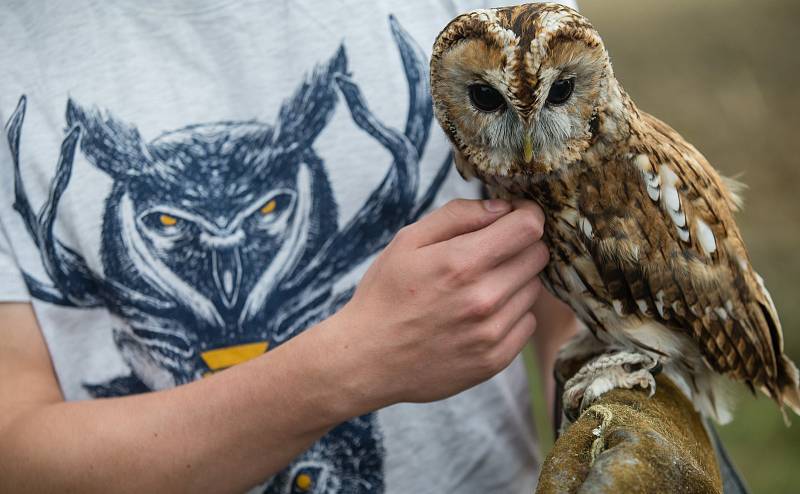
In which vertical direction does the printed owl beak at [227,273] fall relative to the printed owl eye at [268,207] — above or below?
below

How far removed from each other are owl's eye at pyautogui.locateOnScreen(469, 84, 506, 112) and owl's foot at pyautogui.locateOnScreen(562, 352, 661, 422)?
462mm

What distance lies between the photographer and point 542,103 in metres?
1.12

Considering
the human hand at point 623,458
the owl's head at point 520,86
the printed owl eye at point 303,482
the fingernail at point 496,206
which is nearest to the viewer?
the human hand at point 623,458

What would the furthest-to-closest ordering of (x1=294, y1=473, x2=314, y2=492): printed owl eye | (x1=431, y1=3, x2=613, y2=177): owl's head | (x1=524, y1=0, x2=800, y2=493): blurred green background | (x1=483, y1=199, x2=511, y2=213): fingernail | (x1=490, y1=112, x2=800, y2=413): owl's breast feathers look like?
(x1=524, y1=0, x2=800, y2=493): blurred green background < (x1=294, y1=473, x2=314, y2=492): printed owl eye < (x1=490, y1=112, x2=800, y2=413): owl's breast feathers < (x1=483, y1=199, x2=511, y2=213): fingernail < (x1=431, y1=3, x2=613, y2=177): owl's head

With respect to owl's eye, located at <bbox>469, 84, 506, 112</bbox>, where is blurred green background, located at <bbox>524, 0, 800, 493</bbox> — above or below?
below

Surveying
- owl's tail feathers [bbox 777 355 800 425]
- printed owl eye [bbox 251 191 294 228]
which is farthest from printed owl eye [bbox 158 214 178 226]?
owl's tail feathers [bbox 777 355 800 425]

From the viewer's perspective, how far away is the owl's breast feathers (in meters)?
1.27

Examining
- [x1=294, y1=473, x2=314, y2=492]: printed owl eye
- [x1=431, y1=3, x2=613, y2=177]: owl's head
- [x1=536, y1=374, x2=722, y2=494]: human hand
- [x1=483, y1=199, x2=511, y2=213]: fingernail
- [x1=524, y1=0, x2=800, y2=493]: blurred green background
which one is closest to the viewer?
[x1=536, y1=374, x2=722, y2=494]: human hand

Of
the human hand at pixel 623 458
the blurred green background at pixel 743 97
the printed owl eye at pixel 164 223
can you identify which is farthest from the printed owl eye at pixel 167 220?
the blurred green background at pixel 743 97

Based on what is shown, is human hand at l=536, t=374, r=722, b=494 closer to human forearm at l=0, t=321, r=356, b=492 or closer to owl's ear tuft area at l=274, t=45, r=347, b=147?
human forearm at l=0, t=321, r=356, b=492

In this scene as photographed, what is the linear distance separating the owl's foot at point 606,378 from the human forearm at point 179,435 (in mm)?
381

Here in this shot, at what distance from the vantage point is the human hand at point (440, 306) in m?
1.11

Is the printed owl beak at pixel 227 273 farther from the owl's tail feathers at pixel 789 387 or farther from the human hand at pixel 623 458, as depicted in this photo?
the owl's tail feathers at pixel 789 387

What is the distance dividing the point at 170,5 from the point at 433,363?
2.38 ft
